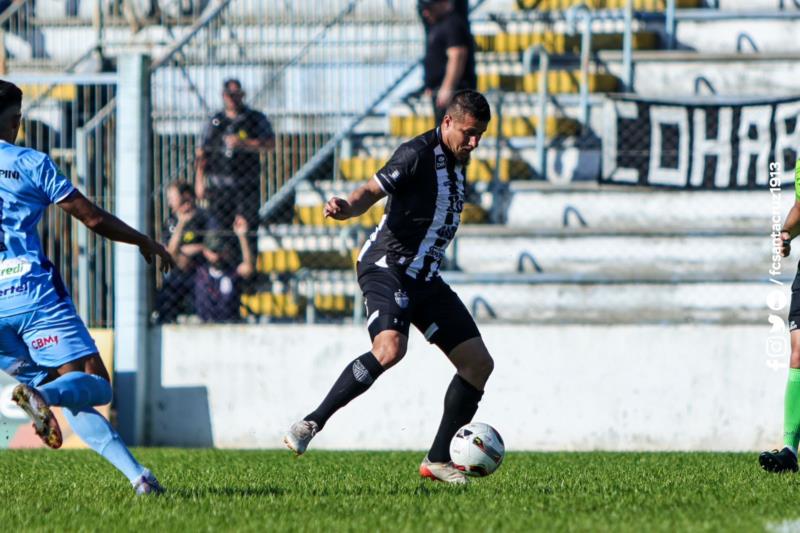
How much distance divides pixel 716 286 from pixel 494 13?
17.3ft

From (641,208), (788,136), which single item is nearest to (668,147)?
(641,208)

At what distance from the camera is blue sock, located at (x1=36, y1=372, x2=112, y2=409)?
625 centimetres

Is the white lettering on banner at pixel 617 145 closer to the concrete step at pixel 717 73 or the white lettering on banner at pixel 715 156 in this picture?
the white lettering on banner at pixel 715 156

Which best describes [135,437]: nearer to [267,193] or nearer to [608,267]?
[267,193]

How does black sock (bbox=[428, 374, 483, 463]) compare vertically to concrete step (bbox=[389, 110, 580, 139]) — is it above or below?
below

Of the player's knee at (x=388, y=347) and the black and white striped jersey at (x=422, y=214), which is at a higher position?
the black and white striped jersey at (x=422, y=214)

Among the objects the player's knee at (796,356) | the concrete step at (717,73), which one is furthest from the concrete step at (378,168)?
the player's knee at (796,356)

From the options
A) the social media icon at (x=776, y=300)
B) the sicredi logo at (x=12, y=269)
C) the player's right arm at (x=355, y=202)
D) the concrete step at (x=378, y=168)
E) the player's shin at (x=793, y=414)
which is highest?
the player's right arm at (x=355, y=202)

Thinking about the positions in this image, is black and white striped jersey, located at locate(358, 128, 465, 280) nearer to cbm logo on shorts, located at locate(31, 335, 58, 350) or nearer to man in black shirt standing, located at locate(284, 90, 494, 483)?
man in black shirt standing, located at locate(284, 90, 494, 483)

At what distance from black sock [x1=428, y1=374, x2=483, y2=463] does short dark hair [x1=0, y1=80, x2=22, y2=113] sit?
119 inches

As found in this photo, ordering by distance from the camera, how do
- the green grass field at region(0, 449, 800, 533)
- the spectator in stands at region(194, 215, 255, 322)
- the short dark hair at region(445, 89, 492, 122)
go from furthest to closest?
1. the spectator in stands at region(194, 215, 255, 322)
2. the short dark hair at region(445, 89, 492, 122)
3. the green grass field at region(0, 449, 800, 533)

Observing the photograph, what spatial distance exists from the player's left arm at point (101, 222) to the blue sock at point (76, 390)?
66 centimetres

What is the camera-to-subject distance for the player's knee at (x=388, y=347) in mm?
7691

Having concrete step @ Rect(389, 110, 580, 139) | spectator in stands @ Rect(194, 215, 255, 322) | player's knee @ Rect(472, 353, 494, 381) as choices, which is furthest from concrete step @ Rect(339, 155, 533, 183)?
player's knee @ Rect(472, 353, 494, 381)
